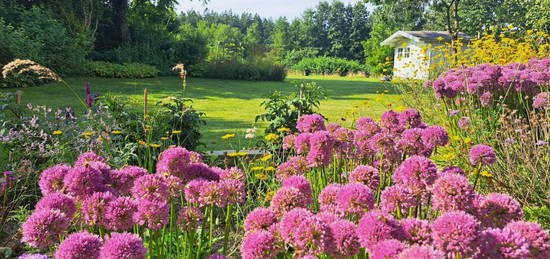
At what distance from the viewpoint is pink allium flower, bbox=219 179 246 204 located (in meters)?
1.45

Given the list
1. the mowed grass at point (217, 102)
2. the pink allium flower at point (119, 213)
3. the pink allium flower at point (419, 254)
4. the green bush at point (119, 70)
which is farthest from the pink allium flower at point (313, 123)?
the green bush at point (119, 70)

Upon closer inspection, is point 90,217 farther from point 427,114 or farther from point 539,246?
point 427,114

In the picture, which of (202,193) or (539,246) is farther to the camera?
(202,193)

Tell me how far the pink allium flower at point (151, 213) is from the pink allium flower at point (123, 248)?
0.77 feet

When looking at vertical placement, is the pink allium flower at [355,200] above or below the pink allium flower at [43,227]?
above

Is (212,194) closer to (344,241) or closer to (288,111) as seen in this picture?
(344,241)

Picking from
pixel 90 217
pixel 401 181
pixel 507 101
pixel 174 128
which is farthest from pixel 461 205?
pixel 507 101

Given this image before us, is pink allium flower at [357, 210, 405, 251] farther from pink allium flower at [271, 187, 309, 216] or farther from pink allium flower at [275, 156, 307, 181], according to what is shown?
pink allium flower at [275, 156, 307, 181]

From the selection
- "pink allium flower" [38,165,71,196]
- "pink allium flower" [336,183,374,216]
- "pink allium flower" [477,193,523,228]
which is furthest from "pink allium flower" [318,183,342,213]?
"pink allium flower" [38,165,71,196]

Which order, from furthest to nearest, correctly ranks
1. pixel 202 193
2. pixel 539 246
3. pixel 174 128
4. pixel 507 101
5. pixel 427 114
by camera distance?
pixel 427 114 < pixel 507 101 < pixel 174 128 < pixel 202 193 < pixel 539 246

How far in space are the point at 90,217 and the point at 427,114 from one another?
212 inches

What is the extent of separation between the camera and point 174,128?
15.3 ft

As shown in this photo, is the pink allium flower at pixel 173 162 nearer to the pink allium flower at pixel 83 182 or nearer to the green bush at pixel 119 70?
the pink allium flower at pixel 83 182

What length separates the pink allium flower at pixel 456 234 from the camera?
3.08ft
